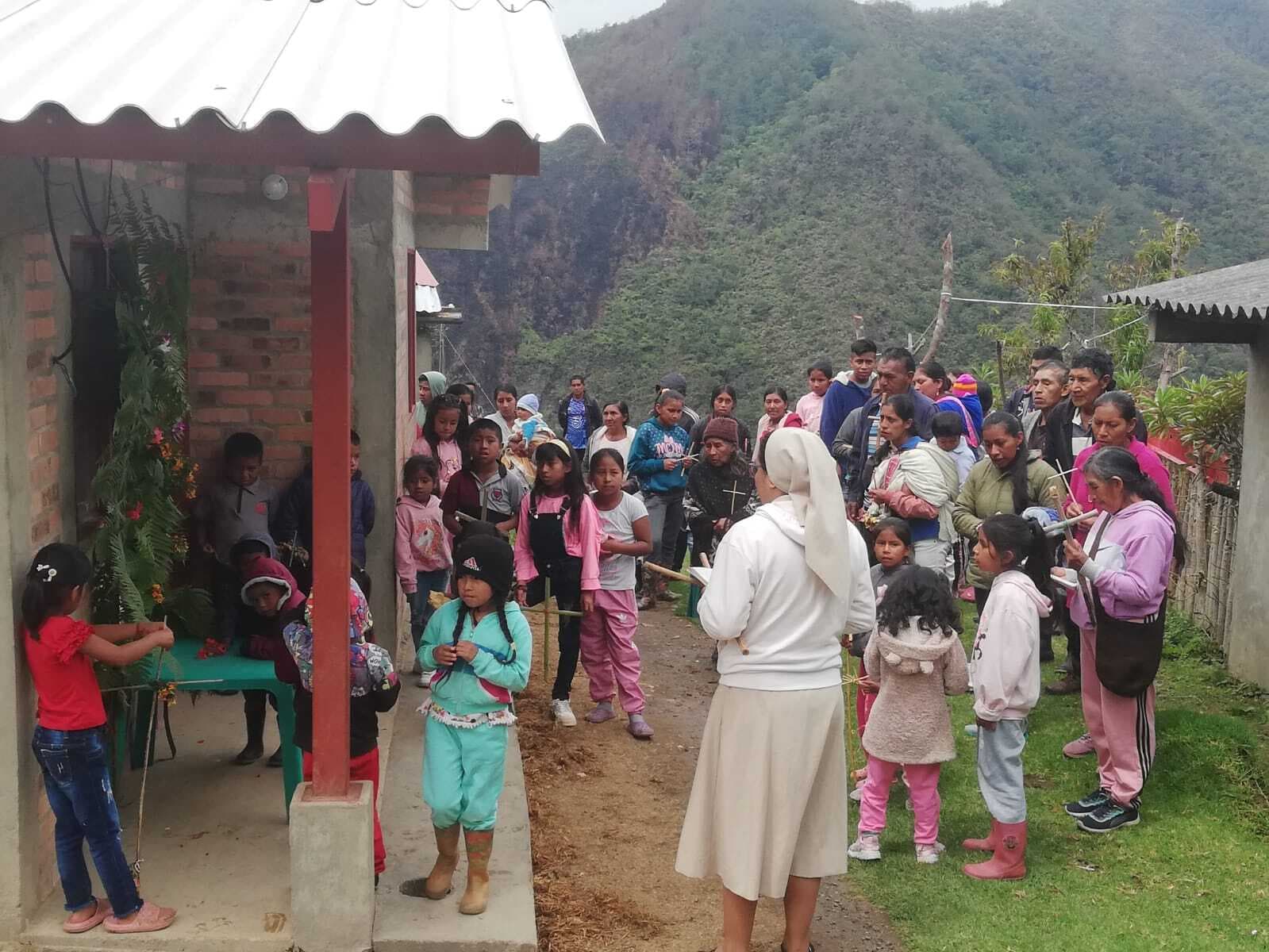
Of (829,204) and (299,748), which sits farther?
(829,204)

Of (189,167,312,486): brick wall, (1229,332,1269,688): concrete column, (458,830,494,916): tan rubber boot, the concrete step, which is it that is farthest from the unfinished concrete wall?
(1229,332,1269,688): concrete column

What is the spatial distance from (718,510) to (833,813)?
15.4 ft

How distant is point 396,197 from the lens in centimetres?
727

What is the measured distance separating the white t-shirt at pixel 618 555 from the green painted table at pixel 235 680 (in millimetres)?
2265

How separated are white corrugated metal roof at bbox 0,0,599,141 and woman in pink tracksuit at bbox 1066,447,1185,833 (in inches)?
119

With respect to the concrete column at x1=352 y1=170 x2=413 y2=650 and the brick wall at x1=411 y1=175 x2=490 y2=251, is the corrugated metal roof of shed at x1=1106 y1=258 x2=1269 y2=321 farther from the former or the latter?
the brick wall at x1=411 y1=175 x2=490 y2=251

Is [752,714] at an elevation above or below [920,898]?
above

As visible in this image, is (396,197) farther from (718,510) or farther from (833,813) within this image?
(833,813)

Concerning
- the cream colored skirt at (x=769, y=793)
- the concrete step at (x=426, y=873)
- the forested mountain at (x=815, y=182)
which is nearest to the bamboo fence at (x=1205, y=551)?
the cream colored skirt at (x=769, y=793)

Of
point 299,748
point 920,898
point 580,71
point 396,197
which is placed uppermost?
point 580,71

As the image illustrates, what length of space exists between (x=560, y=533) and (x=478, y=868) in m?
2.48

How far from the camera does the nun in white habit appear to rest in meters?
4.02

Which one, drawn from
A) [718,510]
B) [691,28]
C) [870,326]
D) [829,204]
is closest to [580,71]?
[691,28]

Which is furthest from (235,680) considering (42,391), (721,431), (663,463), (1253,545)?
(1253,545)
